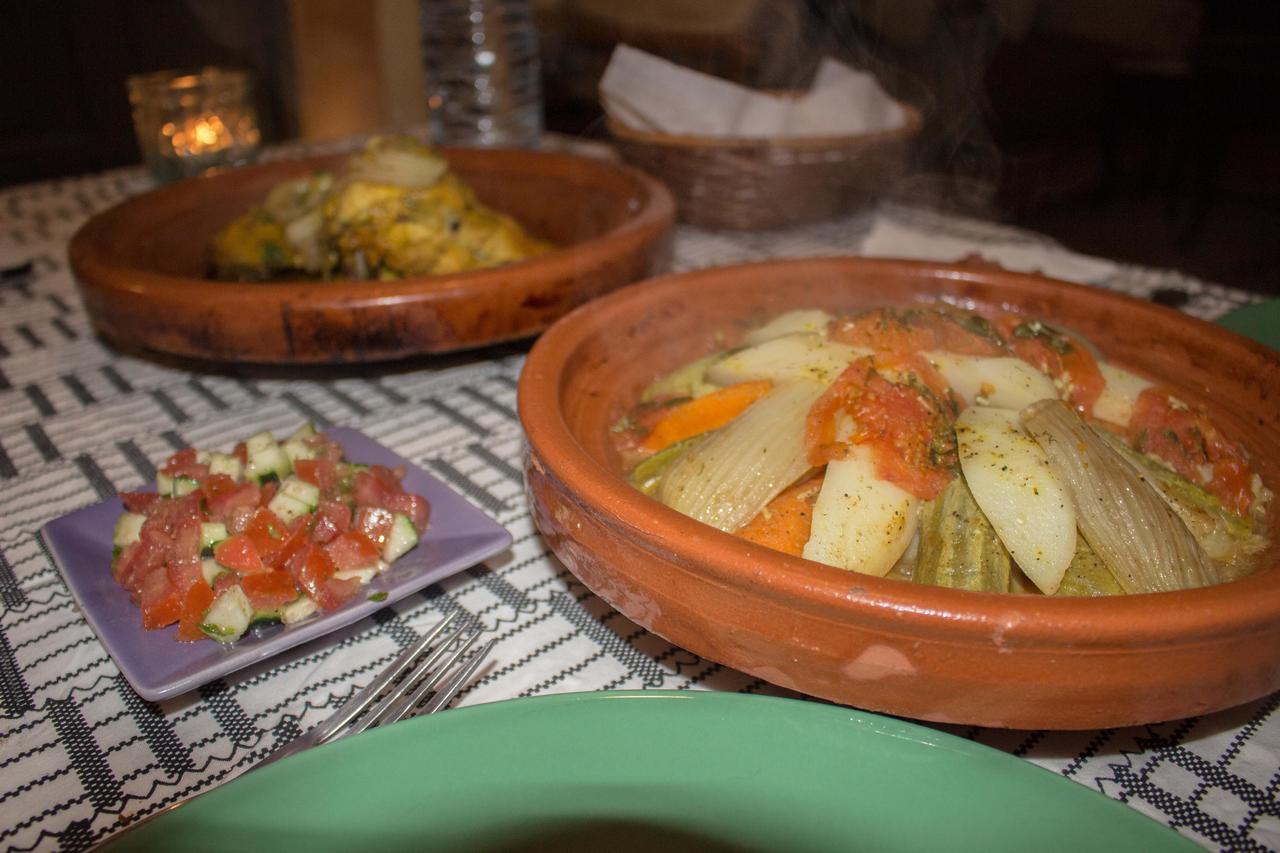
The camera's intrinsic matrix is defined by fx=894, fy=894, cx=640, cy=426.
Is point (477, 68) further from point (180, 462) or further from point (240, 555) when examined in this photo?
point (240, 555)

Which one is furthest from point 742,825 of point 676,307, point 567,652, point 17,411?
point 17,411

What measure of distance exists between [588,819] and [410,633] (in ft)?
1.50

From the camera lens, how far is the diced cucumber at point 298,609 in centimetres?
90

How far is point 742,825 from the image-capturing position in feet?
2.00

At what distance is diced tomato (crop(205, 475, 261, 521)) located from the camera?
1000mm

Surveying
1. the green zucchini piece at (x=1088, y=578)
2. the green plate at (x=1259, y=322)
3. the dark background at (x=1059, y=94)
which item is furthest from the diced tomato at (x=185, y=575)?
the dark background at (x=1059, y=94)

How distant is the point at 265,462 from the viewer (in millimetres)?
1068

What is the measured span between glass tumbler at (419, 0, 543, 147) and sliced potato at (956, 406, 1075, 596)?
7.01 ft

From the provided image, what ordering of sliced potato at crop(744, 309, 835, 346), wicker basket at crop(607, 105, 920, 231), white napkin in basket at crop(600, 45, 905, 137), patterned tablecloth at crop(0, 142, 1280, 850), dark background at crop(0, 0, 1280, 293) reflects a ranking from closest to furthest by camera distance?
patterned tablecloth at crop(0, 142, 1280, 850)
sliced potato at crop(744, 309, 835, 346)
wicker basket at crop(607, 105, 920, 231)
white napkin in basket at crop(600, 45, 905, 137)
dark background at crop(0, 0, 1280, 293)

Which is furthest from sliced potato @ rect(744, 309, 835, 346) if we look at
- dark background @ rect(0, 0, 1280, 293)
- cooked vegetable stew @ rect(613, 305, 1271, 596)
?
dark background @ rect(0, 0, 1280, 293)

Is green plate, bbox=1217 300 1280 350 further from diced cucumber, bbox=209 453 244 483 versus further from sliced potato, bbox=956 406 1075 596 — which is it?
diced cucumber, bbox=209 453 244 483

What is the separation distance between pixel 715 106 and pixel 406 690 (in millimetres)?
1849

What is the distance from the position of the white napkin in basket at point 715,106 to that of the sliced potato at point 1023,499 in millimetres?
1494

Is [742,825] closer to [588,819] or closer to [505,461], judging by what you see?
[588,819]
